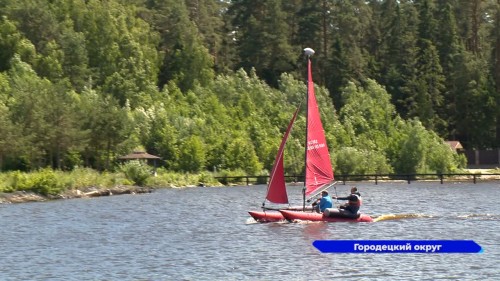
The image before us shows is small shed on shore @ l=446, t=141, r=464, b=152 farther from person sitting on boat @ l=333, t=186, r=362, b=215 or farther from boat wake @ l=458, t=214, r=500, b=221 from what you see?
person sitting on boat @ l=333, t=186, r=362, b=215

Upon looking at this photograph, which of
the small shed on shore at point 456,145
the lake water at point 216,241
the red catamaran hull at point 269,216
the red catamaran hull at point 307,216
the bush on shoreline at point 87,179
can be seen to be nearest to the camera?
the lake water at point 216,241

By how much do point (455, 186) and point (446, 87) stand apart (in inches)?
1734

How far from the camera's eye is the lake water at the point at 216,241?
116 feet

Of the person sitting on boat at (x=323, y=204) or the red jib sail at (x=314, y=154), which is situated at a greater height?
the red jib sail at (x=314, y=154)

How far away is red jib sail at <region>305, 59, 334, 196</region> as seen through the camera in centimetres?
4938

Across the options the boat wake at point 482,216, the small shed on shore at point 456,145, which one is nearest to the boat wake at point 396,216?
the boat wake at point 482,216

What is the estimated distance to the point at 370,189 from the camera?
9100 cm

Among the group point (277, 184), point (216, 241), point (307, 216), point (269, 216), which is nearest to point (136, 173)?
point (269, 216)

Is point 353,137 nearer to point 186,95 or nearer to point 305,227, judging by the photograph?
point 186,95

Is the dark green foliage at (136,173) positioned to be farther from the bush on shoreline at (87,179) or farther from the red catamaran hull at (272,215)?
the red catamaran hull at (272,215)

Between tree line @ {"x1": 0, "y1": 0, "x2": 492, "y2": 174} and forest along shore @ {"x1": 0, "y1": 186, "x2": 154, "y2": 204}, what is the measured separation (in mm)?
7852

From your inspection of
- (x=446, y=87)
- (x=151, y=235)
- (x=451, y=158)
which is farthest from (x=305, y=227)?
(x=446, y=87)

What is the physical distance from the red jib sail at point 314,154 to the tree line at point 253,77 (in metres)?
46.2

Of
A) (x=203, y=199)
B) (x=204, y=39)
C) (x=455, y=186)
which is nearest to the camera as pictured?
(x=203, y=199)
